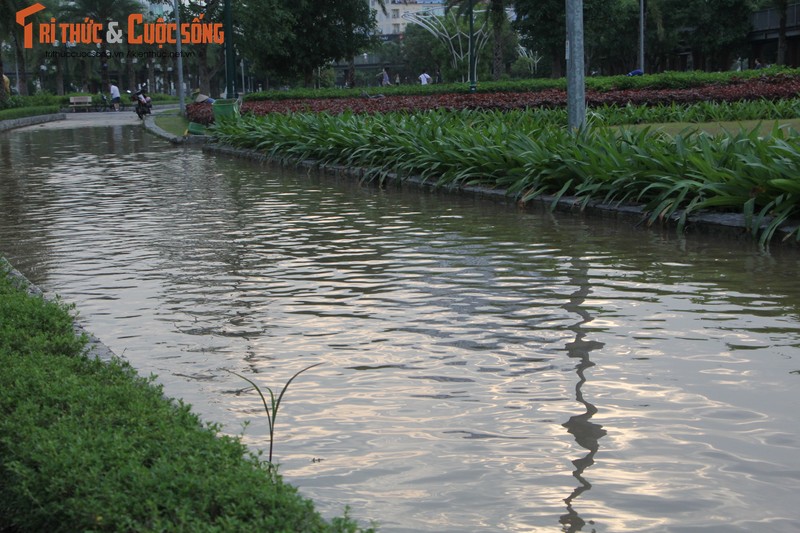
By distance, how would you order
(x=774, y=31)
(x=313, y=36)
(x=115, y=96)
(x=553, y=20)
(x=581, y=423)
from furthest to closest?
1. (x=115, y=96)
2. (x=774, y=31)
3. (x=313, y=36)
4. (x=553, y=20)
5. (x=581, y=423)

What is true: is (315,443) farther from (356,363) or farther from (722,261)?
(722,261)

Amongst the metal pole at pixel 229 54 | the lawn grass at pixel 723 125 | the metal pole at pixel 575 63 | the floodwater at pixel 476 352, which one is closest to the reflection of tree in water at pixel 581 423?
the floodwater at pixel 476 352

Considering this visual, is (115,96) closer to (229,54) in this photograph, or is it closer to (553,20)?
(553,20)

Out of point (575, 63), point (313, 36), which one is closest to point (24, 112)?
point (313, 36)

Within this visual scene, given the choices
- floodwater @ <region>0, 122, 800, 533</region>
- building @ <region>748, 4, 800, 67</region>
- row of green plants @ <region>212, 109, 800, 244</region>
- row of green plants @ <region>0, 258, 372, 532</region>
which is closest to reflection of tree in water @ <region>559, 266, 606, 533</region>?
floodwater @ <region>0, 122, 800, 533</region>

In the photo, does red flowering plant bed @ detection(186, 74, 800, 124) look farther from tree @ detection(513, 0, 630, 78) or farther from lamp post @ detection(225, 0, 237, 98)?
tree @ detection(513, 0, 630, 78)

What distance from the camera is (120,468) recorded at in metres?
3.56

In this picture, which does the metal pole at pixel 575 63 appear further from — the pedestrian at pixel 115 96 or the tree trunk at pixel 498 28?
the pedestrian at pixel 115 96

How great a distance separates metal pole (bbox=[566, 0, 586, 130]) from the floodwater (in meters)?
3.40

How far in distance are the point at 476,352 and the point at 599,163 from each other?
671 centimetres

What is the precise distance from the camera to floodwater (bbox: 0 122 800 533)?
4.41 metres

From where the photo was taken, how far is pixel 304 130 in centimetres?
2266

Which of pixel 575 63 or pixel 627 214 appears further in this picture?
pixel 575 63

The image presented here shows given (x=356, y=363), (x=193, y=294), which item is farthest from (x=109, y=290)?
(x=356, y=363)
